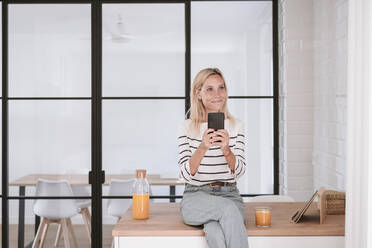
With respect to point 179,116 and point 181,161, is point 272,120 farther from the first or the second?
point 181,161

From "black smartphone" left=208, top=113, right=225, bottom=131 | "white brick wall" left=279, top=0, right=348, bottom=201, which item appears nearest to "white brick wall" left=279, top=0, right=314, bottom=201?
"white brick wall" left=279, top=0, right=348, bottom=201

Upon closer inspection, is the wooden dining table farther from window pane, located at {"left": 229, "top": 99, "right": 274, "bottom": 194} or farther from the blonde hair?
the blonde hair

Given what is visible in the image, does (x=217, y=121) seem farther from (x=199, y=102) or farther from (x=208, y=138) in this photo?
(x=199, y=102)

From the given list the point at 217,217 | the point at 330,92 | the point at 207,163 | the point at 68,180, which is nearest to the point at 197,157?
the point at 207,163

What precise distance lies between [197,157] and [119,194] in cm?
166

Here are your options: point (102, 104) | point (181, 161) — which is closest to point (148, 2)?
point (102, 104)

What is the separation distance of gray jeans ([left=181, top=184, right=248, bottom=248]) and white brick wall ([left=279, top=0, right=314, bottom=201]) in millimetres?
1502

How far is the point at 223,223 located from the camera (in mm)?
1910

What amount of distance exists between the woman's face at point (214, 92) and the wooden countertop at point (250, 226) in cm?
55

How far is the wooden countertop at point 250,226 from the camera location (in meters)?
1.96

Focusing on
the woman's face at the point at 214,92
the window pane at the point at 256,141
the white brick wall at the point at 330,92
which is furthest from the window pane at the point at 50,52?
the white brick wall at the point at 330,92

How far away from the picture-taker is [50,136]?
3.68 m

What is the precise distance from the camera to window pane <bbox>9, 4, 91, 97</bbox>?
12.0ft

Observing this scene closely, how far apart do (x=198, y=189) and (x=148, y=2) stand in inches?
78.4
